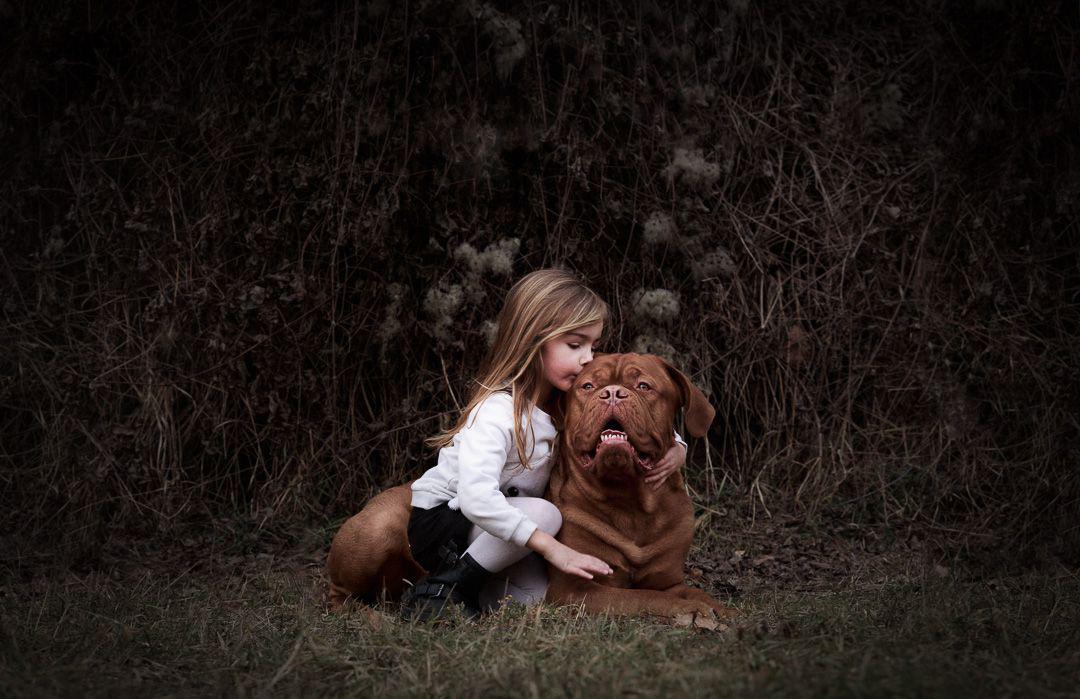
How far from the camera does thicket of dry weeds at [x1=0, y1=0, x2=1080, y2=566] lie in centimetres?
499

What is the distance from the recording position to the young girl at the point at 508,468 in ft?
11.4

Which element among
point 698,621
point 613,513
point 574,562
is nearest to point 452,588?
point 574,562

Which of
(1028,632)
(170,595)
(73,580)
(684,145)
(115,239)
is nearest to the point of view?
(1028,632)

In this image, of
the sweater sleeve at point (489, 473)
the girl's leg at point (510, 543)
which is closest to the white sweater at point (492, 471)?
the sweater sleeve at point (489, 473)

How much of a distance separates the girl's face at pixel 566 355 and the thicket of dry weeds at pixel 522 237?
1.13 m

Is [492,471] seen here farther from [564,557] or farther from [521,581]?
[521,581]

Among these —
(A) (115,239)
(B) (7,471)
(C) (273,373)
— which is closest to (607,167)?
(C) (273,373)

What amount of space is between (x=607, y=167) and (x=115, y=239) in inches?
104

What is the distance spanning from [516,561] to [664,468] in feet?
2.10

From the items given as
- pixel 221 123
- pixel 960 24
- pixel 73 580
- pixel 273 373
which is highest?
pixel 960 24

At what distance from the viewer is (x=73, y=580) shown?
450 cm

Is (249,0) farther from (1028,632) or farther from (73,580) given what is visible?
(1028,632)

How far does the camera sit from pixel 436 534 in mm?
3715

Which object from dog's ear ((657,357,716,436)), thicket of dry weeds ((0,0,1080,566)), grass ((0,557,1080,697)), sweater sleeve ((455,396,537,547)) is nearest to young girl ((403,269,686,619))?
sweater sleeve ((455,396,537,547))
